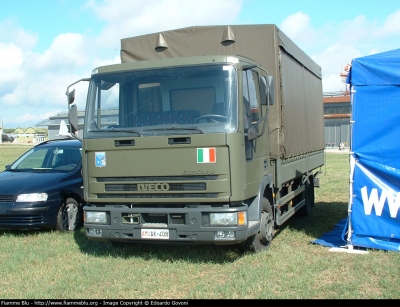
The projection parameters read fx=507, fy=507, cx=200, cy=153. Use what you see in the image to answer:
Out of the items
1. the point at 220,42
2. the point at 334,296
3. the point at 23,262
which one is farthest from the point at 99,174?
the point at 334,296

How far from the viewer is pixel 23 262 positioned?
7031mm

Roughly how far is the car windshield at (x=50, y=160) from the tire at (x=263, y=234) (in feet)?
13.7

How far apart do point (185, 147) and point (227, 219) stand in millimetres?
1022

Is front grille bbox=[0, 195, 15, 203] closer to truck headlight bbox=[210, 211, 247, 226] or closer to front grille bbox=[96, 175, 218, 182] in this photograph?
front grille bbox=[96, 175, 218, 182]

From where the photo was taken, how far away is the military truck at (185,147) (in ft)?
20.4

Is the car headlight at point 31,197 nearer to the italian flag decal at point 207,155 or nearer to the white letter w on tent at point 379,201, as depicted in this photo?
the italian flag decal at point 207,155


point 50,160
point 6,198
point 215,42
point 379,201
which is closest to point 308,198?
point 379,201

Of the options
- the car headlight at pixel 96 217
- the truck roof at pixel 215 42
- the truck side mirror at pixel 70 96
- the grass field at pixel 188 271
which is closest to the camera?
the grass field at pixel 188 271

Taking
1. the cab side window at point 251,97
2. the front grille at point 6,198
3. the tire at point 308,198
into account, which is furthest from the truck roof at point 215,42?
the tire at point 308,198

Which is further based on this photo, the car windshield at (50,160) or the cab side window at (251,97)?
the car windshield at (50,160)

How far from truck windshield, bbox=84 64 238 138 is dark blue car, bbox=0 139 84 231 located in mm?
2399

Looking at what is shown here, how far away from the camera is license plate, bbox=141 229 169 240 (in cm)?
644

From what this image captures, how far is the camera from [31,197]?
8.54 meters

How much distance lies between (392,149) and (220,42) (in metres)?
2.97
